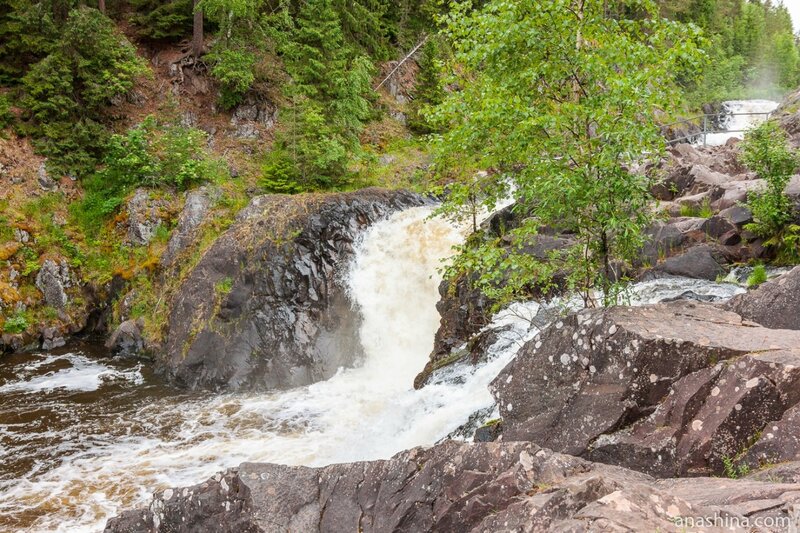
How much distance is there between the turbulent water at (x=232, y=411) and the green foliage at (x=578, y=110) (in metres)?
1.51

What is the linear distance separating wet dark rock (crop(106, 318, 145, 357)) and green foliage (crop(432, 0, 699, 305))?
43.6ft

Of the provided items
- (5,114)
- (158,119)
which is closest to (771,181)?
(158,119)

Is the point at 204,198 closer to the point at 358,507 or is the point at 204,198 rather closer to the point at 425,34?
the point at 358,507

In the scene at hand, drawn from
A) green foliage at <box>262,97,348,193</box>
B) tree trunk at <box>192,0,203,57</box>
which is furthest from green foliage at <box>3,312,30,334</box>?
tree trunk at <box>192,0,203,57</box>

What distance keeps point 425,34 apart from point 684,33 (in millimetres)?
28729

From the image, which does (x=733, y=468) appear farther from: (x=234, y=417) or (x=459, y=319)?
(x=234, y=417)

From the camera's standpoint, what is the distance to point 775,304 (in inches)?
284

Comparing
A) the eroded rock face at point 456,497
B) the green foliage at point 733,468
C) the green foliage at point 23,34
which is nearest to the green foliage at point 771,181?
the green foliage at point 733,468

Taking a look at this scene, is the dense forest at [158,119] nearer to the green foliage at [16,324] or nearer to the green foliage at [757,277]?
the green foliage at [16,324]

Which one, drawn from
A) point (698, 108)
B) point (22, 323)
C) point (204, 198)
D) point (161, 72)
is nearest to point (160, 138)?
point (204, 198)

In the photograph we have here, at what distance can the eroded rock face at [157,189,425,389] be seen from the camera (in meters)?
14.3

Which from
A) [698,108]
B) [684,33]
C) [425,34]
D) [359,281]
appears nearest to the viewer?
[684,33]

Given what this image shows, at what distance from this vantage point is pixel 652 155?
6.63 m

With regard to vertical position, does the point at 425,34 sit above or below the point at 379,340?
above
